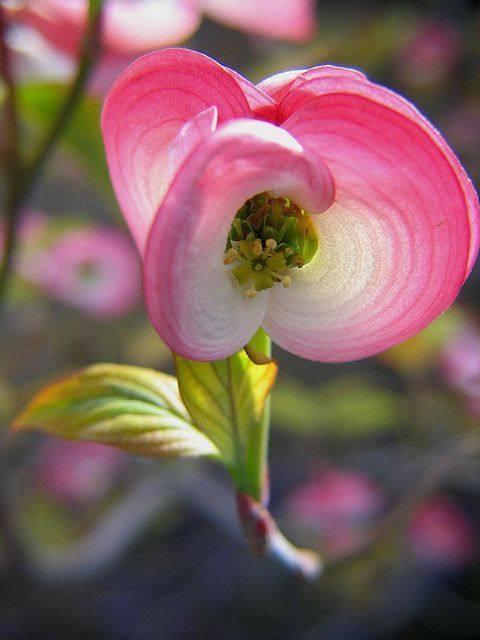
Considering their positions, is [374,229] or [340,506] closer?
[374,229]

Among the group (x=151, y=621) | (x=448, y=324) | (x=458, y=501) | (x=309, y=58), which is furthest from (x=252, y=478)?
(x=458, y=501)

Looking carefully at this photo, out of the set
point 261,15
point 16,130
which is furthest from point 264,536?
point 261,15

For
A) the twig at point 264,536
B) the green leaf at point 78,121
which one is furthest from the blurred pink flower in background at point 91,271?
the twig at point 264,536

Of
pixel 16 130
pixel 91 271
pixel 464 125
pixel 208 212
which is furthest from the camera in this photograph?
pixel 464 125

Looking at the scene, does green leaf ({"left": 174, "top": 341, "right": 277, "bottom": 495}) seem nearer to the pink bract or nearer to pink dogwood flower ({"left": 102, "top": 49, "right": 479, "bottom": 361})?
pink dogwood flower ({"left": 102, "top": 49, "right": 479, "bottom": 361})

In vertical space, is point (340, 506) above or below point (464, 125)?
below

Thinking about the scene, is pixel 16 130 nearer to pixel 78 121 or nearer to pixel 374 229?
pixel 78 121

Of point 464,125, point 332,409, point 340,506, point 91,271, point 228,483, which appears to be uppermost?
point 464,125
